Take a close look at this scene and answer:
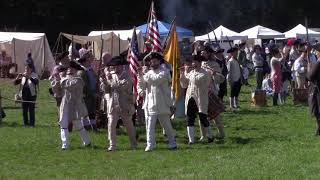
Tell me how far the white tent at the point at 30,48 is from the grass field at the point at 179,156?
70.4ft

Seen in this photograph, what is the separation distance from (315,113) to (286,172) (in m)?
4.95

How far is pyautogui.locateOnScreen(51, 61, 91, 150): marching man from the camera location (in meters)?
14.4

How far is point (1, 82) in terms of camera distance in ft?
117

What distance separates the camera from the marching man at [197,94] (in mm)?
14750

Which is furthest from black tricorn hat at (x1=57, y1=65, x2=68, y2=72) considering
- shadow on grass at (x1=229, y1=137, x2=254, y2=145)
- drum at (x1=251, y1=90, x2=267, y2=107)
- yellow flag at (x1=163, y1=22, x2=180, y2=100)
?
drum at (x1=251, y1=90, x2=267, y2=107)

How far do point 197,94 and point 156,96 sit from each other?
1.28 meters

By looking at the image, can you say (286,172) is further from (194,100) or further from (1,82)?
(1,82)

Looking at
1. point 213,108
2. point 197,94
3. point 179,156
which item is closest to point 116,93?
point 197,94

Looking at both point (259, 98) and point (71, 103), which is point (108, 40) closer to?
point (259, 98)

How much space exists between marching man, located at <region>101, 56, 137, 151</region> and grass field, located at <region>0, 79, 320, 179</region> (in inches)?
21.7

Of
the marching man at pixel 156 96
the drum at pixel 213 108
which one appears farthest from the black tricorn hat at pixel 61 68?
the drum at pixel 213 108

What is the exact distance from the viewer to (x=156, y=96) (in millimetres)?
13820

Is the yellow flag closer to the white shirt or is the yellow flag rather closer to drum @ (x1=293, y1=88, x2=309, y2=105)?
the white shirt

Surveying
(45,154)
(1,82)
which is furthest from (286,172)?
(1,82)
